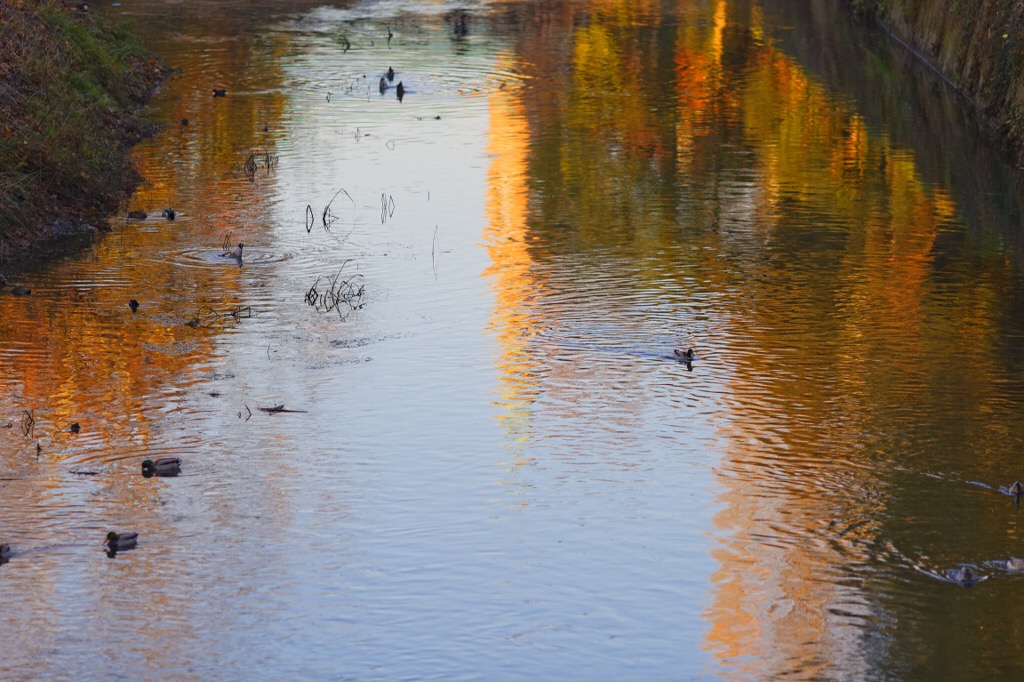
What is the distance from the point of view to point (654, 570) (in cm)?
904

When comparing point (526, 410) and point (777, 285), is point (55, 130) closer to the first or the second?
point (777, 285)

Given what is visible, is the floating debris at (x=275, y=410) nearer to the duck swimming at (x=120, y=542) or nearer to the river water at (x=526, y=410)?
the river water at (x=526, y=410)

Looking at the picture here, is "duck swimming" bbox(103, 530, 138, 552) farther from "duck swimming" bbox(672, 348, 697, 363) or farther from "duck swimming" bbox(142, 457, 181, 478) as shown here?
"duck swimming" bbox(672, 348, 697, 363)

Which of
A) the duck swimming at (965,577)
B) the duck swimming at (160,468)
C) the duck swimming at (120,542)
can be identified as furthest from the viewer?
the duck swimming at (160,468)

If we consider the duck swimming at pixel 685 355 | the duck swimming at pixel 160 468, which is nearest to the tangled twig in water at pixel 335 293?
the duck swimming at pixel 685 355

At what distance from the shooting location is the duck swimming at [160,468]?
1029 centimetres

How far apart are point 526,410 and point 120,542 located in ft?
11.3

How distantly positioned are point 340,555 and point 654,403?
3296mm

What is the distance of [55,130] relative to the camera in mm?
17484

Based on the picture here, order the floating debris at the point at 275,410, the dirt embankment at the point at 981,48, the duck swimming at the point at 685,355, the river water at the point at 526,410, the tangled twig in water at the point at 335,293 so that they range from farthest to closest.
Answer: the dirt embankment at the point at 981,48, the tangled twig in water at the point at 335,293, the duck swimming at the point at 685,355, the floating debris at the point at 275,410, the river water at the point at 526,410

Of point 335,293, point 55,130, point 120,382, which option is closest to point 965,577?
point 120,382

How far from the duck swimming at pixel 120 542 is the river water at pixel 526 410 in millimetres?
70

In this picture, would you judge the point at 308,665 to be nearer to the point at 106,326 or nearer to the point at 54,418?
the point at 54,418

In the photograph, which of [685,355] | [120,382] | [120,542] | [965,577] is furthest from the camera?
[685,355]
